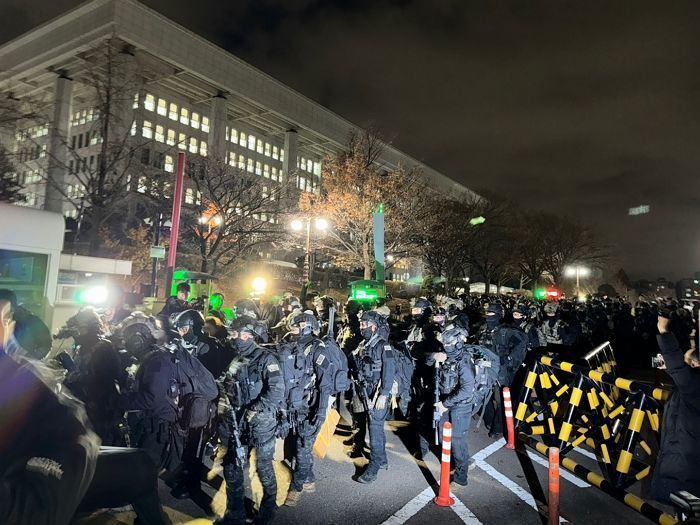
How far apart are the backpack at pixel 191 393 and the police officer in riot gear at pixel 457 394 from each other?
2.79 meters

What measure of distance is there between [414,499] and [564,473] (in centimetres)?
232

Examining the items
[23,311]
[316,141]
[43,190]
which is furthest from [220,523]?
[316,141]

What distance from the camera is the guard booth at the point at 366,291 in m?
16.6

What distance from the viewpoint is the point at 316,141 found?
63.2 metres

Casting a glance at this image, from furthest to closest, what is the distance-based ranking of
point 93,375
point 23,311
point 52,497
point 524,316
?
point 524,316, point 23,311, point 93,375, point 52,497

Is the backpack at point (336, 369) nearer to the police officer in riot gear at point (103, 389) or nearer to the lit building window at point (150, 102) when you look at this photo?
the police officer in riot gear at point (103, 389)

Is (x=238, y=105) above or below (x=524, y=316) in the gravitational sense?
above

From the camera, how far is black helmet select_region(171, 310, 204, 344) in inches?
239

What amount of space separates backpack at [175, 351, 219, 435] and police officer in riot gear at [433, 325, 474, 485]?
2.79 meters

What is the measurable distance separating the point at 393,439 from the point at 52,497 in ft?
19.8

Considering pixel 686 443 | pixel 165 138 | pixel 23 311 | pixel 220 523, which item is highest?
pixel 165 138

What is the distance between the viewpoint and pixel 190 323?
6.25 m

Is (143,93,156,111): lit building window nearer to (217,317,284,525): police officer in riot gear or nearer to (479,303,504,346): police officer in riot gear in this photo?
(479,303,504,346): police officer in riot gear

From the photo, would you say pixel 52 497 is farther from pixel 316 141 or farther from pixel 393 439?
pixel 316 141
